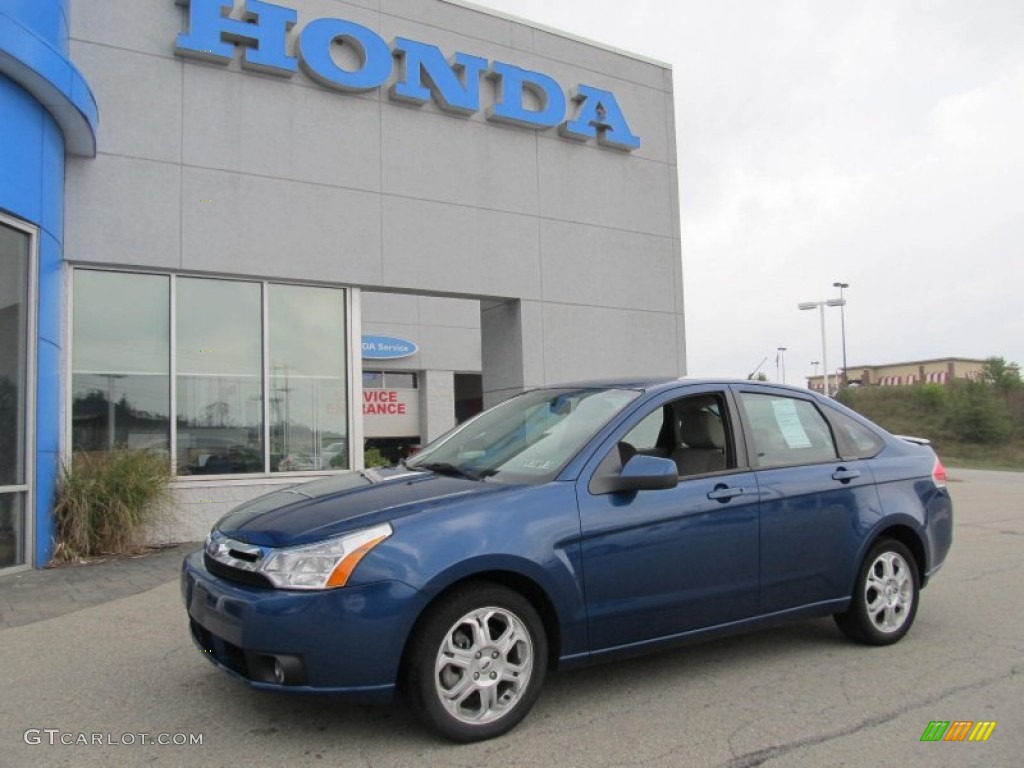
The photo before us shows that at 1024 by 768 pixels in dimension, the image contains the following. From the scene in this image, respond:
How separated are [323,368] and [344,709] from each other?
23.6 ft

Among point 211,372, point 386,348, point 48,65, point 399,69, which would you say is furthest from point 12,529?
point 386,348

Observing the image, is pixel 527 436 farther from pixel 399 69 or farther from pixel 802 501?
pixel 399 69

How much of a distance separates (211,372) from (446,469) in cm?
640

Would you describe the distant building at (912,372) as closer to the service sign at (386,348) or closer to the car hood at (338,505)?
the service sign at (386,348)

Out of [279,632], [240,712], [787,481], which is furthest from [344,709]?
[787,481]

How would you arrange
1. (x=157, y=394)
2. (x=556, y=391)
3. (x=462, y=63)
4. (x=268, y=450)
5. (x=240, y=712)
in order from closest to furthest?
1. (x=240, y=712)
2. (x=556, y=391)
3. (x=157, y=394)
4. (x=268, y=450)
5. (x=462, y=63)

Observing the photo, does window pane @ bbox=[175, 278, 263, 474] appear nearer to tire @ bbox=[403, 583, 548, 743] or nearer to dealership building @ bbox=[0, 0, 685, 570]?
dealership building @ bbox=[0, 0, 685, 570]

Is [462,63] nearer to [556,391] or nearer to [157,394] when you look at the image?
[157,394]

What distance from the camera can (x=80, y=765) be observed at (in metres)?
3.38

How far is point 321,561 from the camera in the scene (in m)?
3.39

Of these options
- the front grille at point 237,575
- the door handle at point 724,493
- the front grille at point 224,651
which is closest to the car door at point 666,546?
the door handle at point 724,493

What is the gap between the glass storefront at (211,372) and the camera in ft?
30.2

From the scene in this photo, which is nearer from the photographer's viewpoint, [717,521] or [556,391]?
[717,521]

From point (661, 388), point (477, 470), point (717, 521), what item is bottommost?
point (717, 521)
